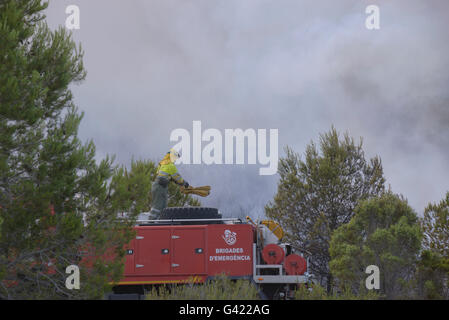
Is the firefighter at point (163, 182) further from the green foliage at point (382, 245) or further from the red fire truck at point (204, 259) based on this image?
the green foliage at point (382, 245)

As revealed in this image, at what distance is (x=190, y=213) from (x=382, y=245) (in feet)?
17.8

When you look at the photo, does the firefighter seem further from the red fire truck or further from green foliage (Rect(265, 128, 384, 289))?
green foliage (Rect(265, 128, 384, 289))

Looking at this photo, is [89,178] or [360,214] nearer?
[89,178]

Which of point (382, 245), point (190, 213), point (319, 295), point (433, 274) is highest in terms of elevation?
point (190, 213)

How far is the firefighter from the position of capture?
51.9 ft

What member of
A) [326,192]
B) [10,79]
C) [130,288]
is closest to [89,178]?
[10,79]

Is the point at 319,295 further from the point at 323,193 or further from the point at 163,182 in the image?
the point at 323,193

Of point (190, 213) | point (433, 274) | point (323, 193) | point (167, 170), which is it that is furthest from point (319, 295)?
point (323, 193)

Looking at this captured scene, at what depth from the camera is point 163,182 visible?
16.0m

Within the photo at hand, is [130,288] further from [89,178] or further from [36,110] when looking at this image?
[36,110]

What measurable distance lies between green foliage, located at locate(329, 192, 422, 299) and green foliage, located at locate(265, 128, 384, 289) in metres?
16.5

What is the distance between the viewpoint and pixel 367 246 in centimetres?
1503
